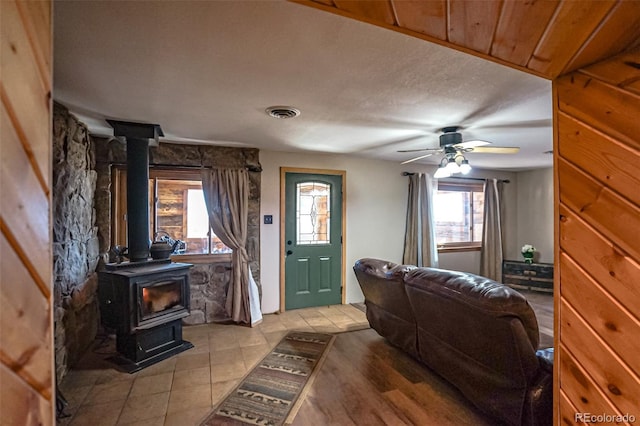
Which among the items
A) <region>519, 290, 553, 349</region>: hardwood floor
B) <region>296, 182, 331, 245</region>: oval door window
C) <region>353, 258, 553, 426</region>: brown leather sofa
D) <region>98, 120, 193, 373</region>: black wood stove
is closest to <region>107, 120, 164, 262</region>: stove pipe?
<region>98, 120, 193, 373</region>: black wood stove

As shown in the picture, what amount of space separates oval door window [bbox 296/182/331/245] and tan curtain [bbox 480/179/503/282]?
314 cm

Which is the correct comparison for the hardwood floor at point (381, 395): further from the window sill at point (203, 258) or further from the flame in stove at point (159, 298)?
the window sill at point (203, 258)

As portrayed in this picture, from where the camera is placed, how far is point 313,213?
472 centimetres

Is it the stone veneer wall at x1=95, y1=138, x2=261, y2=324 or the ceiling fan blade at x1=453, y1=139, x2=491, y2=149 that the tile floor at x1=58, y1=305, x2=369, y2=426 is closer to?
the stone veneer wall at x1=95, y1=138, x2=261, y2=324

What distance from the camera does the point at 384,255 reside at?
5.19m

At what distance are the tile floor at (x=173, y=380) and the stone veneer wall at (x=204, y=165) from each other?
0.34 metres

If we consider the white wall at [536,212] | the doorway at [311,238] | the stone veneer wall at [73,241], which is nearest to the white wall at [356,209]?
the doorway at [311,238]

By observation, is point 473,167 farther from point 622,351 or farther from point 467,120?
point 622,351

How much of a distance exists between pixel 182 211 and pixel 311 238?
181 centimetres

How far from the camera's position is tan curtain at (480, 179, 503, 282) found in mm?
5871

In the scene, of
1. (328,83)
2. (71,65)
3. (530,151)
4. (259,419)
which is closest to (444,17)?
(328,83)

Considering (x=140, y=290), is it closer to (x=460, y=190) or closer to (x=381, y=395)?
(x=381, y=395)

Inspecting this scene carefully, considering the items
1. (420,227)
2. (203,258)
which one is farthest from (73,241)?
(420,227)

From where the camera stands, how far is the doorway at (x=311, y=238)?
4.54 metres
